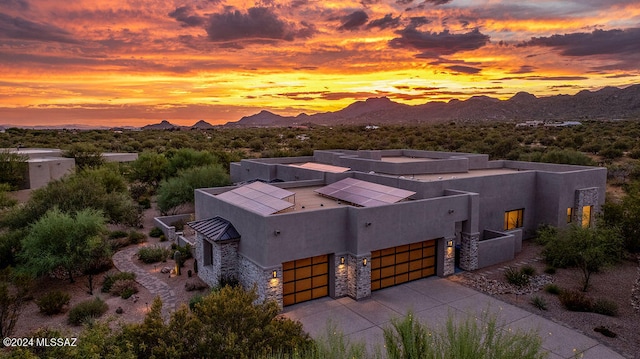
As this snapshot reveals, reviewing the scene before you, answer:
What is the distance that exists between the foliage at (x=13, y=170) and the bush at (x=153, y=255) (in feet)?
71.3

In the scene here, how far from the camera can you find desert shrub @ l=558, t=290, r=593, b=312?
694 inches

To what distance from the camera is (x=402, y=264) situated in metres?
20.8

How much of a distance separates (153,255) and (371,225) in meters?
14.0

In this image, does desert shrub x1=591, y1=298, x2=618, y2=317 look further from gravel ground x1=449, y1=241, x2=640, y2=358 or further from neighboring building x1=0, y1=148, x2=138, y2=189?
neighboring building x1=0, y1=148, x2=138, y2=189

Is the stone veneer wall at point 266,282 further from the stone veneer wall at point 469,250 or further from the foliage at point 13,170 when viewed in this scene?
the foliage at point 13,170

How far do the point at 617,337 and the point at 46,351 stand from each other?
18528 mm

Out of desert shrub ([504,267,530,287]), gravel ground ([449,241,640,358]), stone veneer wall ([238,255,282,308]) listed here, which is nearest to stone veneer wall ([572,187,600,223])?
gravel ground ([449,241,640,358])

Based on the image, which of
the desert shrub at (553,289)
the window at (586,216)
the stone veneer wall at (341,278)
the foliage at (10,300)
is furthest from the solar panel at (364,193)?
the foliage at (10,300)

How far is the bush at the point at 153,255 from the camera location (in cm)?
2480

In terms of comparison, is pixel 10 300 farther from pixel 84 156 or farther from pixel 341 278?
pixel 84 156

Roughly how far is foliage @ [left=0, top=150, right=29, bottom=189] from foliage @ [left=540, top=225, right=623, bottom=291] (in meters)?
43.7

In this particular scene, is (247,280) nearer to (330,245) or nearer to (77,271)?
(330,245)

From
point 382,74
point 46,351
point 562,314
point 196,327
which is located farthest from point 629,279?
point 382,74

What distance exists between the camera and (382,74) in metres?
48.3
